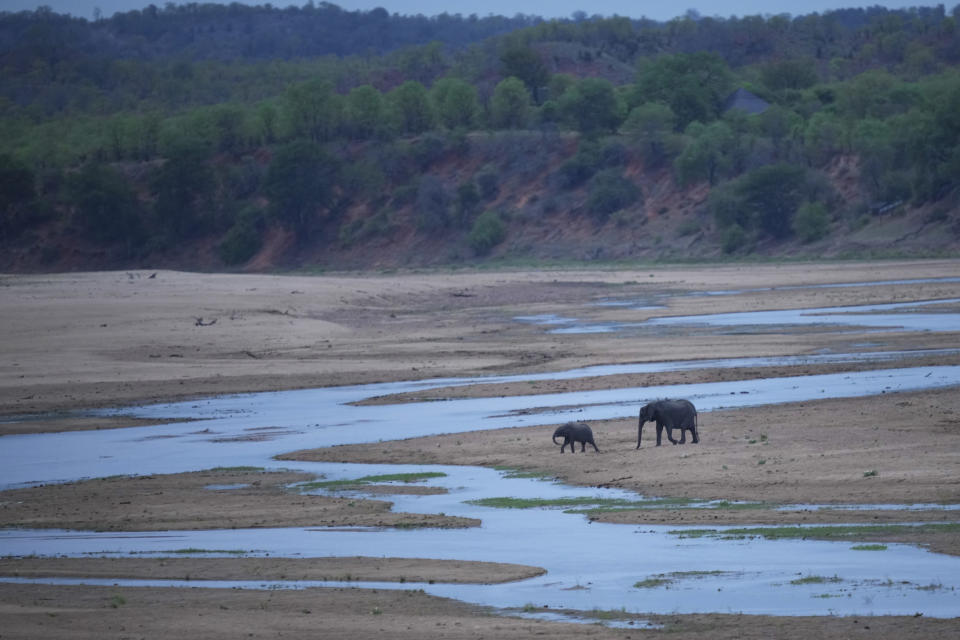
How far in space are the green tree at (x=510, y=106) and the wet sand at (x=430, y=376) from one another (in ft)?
139

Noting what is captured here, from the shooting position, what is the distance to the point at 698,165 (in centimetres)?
8944

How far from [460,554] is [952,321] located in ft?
93.0

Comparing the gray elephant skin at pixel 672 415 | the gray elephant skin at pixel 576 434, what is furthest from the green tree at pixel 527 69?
the gray elephant skin at pixel 672 415

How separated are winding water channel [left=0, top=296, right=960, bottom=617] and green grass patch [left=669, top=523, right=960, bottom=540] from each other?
0.93 ft

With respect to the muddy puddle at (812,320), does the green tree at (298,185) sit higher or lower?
higher

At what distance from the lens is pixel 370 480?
2038 centimetres

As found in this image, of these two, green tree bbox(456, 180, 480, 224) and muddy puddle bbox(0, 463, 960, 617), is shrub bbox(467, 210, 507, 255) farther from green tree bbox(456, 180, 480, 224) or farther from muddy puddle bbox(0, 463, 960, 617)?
muddy puddle bbox(0, 463, 960, 617)

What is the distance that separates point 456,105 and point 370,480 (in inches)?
3695

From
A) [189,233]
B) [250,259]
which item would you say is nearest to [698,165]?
[250,259]

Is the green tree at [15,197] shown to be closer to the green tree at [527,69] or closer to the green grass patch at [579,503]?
the green tree at [527,69]

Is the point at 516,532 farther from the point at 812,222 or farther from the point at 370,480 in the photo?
the point at 812,222

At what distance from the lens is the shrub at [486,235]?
9325cm

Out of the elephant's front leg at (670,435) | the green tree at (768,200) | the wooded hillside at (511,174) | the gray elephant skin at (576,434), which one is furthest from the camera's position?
the green tree at (768,200)

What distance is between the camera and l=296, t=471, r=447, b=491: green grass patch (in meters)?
20.0
